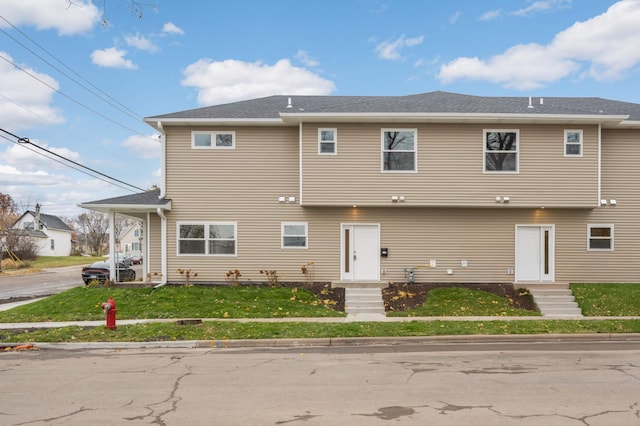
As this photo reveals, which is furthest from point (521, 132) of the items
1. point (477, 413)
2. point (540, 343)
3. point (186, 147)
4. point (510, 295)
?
point (477, 413)

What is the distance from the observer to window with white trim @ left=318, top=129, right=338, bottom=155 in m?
16.2

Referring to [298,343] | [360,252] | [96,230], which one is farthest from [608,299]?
[96,230]

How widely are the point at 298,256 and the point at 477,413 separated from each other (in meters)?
11.6

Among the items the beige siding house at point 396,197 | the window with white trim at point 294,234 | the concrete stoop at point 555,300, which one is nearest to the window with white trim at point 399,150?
the beige siding house at point 396,197

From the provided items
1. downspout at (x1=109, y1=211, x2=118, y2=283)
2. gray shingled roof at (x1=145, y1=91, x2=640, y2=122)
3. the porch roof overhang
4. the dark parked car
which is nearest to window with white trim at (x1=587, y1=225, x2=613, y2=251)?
gray shingled roof at (x1=145, y1=91, x2=640, y2=122)

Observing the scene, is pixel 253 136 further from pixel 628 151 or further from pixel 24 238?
pixel 24 238

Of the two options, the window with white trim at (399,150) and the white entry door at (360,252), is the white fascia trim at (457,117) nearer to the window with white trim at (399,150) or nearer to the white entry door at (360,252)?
the window with white trim at (399,150)

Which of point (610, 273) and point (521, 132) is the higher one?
point (521, 132)

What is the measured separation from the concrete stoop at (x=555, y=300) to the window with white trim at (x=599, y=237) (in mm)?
1954

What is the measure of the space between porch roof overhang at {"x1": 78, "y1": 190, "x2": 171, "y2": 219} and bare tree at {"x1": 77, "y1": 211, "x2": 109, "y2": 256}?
245 ft

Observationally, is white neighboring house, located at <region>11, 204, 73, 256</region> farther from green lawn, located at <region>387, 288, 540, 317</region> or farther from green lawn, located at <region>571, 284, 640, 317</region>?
green lawn, located at <region>571, 284, 640, 317</region>

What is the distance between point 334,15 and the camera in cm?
1909

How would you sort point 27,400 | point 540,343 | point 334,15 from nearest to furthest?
1. point 27,400
2. point 540,343
3. point 334,15

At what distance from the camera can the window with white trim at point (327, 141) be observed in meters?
16.2
